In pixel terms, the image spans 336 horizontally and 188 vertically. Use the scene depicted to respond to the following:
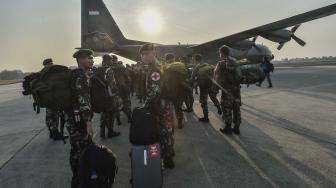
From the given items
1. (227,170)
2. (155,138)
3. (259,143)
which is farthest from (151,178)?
(259,143)

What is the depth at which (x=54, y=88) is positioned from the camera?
3.43 m

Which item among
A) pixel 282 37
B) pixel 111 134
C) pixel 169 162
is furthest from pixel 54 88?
pixel 282 37

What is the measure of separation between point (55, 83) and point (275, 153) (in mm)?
4146

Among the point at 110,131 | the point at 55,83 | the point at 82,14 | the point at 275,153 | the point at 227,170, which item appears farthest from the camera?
the point at 82,14

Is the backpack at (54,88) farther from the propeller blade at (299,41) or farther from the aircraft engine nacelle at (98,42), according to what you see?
the propeller blade at (299,41)

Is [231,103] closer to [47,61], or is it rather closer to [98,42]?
[47,61]

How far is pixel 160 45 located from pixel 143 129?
19.3 meters

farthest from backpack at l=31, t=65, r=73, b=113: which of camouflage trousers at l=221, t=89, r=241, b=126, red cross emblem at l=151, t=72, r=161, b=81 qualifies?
camouflage trousers at l=221, t=89, r=241, b=126

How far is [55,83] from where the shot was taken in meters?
3.43

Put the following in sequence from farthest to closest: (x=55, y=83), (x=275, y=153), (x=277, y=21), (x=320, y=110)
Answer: (x=277, y=21) → (x=320, y=110) → (x=275, y=153) → (x=55, y=83)

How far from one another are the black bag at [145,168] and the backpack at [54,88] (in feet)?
3.74

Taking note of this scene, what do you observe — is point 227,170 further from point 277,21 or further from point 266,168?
point 277,21

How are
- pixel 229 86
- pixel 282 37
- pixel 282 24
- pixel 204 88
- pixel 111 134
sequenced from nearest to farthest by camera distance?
pixel 229 86, pixel 111 134, pixel 204 88, pixel 282 24, pixel 282 37

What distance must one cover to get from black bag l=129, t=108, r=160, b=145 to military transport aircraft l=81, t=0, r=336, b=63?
1435cm
